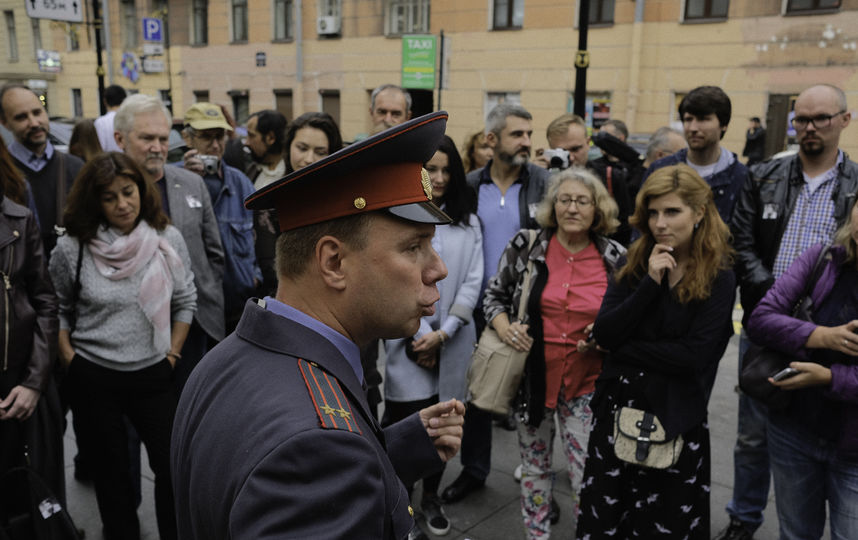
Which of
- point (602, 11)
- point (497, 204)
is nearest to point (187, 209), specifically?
point (497, 204)

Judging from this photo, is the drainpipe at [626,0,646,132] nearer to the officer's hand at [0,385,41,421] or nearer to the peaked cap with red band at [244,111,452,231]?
the officer's hand at [0,385,41,421]

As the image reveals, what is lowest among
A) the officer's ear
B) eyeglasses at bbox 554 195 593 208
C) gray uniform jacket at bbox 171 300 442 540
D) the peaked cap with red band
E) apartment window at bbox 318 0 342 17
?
gray uniform jacket at bbox 171 300 442 540

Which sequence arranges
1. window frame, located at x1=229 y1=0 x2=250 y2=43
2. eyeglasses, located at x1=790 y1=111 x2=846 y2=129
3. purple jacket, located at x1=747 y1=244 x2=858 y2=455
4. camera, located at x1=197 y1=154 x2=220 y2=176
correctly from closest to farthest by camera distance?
purple jacket, located at x1=747 y1=244 x2=858 y2=455, eyeglasses, located at x1=790 y1=111 x2=846 y2=129, camera, located at x1=197 y1=154 x2=220 y2=176, window frame, located at x1=229 y1=0 x2=250 y2=43

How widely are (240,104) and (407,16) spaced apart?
782cm

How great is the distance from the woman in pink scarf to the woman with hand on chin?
1994 millimetres

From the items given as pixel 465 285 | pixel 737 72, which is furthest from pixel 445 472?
pixel 737 72

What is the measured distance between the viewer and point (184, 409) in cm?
137

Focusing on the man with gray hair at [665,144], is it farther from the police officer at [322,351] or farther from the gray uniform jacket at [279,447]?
the gray uniform jacket at [279,447]

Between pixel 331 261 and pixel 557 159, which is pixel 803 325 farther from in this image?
pixel 557 159

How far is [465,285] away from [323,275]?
2429 millimetres

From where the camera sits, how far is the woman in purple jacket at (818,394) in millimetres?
2475

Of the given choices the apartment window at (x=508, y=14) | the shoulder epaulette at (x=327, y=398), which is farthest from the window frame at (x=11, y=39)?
the shoulder epaulette at (x=327, y=398)

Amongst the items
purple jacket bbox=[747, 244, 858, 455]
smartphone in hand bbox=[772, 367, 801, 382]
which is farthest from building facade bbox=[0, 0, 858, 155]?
smartphone in hand bbox=[772, 367, 801, 382]

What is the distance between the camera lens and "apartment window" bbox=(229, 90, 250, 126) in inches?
960
